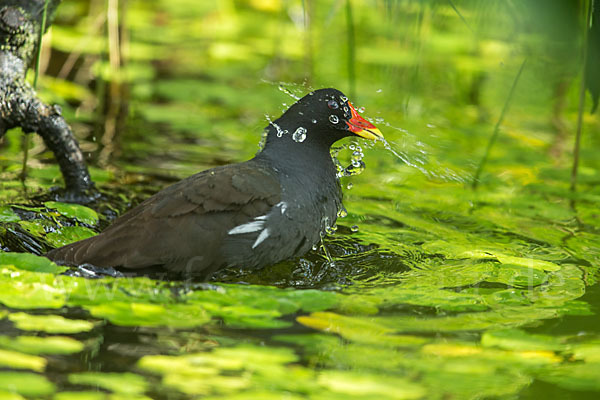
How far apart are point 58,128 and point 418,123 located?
320cm

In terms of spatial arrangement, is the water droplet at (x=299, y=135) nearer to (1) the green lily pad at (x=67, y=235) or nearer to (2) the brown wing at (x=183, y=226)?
(2) the brown wing at (x=183, y=226)

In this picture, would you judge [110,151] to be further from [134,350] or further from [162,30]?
[162,30]

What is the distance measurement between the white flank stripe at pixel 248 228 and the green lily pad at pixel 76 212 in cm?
93

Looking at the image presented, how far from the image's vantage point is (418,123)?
21.3ft

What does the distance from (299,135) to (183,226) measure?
85cm

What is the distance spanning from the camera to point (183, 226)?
337cm

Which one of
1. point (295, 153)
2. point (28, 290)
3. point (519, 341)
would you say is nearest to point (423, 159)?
point (295, 153)

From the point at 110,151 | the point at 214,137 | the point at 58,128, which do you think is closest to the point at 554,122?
the point at 214,137

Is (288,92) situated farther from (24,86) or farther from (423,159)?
(24,86)

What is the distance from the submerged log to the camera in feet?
13.2

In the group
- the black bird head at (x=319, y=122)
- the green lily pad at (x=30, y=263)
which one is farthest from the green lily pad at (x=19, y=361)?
the black bird head at (x=319, y=122)

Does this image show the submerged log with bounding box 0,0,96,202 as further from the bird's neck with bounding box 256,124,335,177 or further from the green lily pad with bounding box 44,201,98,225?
the bird's neck with bounding box 256,124,335,177

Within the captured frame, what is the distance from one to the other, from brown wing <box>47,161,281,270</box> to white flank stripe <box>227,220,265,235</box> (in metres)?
0.02

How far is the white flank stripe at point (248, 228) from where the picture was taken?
3414 millimetres
